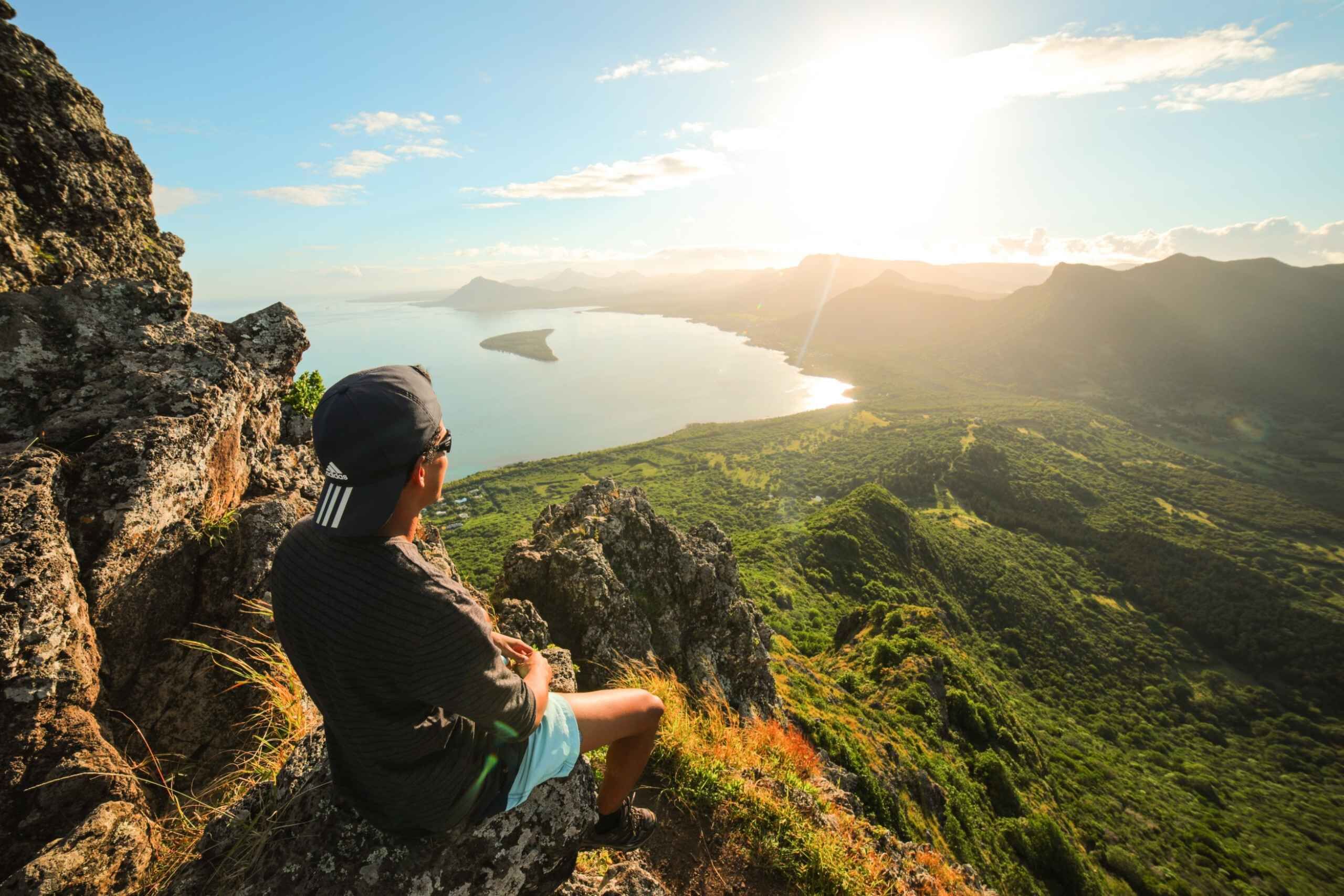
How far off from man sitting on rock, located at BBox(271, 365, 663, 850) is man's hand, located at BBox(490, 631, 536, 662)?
42 cm

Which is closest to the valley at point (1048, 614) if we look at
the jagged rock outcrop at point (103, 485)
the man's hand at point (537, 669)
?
the man's hand at point (537, 669)

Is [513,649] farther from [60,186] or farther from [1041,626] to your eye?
[1041,626]

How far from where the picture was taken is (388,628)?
1.70m

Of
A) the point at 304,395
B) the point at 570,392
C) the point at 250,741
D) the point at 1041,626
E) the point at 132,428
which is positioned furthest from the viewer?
the point at 570,392

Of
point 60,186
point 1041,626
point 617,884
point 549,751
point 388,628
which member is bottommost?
point 1041,626

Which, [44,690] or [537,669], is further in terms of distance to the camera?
[44,690]

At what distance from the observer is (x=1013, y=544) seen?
74.2 m

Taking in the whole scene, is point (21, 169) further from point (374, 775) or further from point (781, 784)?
point (781, 784)

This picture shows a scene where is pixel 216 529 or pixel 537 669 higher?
pixel 216 529

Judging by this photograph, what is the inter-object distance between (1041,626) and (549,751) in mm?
69535

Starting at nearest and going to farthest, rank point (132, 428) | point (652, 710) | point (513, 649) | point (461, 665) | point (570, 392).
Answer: point (461, 665), point (513, 649), point (652, 710), point (132, 428), point (570, 392)

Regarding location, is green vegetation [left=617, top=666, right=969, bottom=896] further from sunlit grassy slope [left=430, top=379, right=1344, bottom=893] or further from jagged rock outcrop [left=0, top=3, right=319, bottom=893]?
sunlit grassy slope [left=430, top=379, right=1344, bottom=893]

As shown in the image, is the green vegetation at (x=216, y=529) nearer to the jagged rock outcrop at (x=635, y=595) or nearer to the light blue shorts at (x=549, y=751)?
the jagged rock outcrop at (x=635, y=595)

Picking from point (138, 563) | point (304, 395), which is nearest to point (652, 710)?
point (138, 563)
